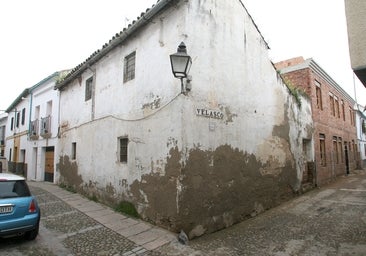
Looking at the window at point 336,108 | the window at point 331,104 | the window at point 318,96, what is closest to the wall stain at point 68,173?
the window at point 318,96

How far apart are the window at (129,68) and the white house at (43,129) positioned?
672 cm

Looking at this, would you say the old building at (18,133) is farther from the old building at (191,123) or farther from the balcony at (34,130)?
the old building at (191,123)

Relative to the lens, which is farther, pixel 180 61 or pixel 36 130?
pixel 36 130

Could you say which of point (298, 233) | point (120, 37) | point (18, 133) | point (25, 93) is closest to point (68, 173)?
point (120, 37)

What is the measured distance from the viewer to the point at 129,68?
26.7 ft

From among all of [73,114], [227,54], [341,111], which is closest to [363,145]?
[341,111]

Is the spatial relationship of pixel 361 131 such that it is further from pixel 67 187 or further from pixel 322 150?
pixel 67 187

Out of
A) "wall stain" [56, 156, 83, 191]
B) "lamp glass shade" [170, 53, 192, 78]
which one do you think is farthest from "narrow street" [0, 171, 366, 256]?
"lamp glass shade" [170, 53, 192, 78]

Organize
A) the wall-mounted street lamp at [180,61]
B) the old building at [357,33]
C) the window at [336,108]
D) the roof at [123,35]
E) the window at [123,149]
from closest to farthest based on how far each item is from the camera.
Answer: the old building at [357,33] < the wall-mounted street lamp at [180,61] < the roof at [123,35] < the window at [123,149] < the window at [336,108]

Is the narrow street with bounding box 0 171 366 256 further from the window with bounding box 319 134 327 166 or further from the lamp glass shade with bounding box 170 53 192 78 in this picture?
the window with bounding box 319 134 327 166

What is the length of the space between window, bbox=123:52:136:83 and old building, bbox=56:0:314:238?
3cm

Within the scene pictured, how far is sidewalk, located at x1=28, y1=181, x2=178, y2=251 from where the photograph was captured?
546 cm

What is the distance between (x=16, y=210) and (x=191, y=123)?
3.83 meters

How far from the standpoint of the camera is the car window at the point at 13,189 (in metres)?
5.07
